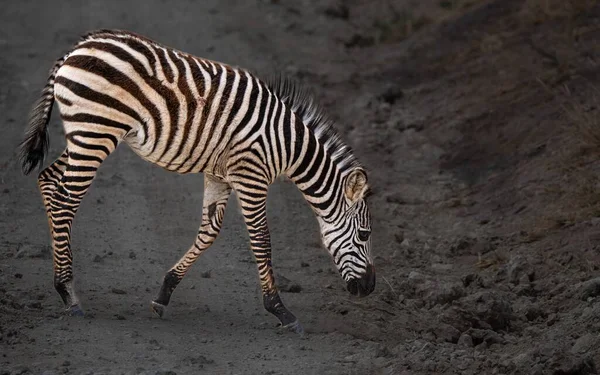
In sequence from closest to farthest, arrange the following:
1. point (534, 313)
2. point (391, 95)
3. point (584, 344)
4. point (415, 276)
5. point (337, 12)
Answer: point (584, 344), point (534, 313), point (415, 276), point (391, 95), point (337, 12)

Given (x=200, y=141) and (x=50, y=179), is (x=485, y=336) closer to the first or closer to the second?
(x=200, y=141)

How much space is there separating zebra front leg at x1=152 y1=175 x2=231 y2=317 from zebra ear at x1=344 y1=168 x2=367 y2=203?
3.45ft

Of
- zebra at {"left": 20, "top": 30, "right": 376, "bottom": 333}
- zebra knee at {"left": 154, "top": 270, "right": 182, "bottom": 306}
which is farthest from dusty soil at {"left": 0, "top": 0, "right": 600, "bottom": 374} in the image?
zebra at {"left": 20, "top": 30, "right": 376, "bottom": 333}

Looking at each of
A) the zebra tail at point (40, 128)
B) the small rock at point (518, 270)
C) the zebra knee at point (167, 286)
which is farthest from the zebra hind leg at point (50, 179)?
the small rock at point (518, 270)

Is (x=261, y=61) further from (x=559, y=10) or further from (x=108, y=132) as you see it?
(x=108, y=132)

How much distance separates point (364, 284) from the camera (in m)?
8.28

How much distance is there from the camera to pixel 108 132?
7.51m

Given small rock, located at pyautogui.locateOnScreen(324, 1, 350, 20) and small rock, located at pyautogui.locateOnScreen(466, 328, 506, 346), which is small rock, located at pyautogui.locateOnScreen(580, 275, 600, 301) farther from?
small rock, located at pyautogui.locateOnScreen(324, 1, 350, 20)

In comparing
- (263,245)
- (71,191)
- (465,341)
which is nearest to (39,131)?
(71,191)

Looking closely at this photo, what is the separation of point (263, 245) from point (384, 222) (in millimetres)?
3294

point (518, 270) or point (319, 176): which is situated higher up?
point (319, 176)

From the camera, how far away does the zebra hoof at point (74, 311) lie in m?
7.70

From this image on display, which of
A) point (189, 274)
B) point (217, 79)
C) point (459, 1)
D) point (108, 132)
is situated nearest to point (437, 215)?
point (189, 274)

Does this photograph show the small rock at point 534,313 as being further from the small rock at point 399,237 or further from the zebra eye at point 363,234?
the small rock at point 399,237
